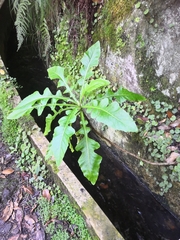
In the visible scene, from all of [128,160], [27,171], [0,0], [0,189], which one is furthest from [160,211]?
[0,0]

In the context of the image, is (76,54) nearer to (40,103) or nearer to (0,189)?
(40,103)

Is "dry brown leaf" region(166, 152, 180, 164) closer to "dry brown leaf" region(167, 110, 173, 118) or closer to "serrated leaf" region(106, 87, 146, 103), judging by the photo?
"dry brown leaf" region(167, 110, 173, 118)

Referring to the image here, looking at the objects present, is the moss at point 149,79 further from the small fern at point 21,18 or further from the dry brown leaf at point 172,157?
the small fern at point 21,18

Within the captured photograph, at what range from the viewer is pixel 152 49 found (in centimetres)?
291

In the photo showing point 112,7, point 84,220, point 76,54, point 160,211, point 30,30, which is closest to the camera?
point 84,220

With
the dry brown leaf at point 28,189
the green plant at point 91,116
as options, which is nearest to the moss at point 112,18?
the green plant at point 91,116

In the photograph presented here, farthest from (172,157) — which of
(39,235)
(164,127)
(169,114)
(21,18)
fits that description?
(21,18)

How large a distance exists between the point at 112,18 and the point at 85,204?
239 cm

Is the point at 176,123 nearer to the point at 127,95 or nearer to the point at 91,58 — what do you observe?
the point at 127,95

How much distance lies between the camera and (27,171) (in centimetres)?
274

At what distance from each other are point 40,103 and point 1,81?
153 centimetres

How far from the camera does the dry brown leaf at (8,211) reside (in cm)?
241

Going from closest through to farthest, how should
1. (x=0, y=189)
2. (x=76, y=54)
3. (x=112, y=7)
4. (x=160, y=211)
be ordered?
(x=0, y=189)
(x=160, y=211)
(x=112, y=7)
(x=76, y=54)

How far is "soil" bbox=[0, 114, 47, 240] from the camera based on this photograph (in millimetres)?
2305
